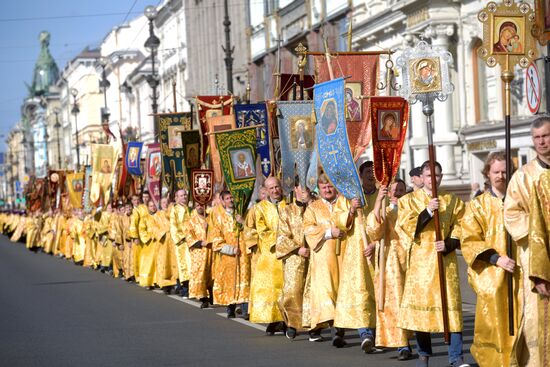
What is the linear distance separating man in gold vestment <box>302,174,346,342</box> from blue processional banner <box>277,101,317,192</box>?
8.54 feet

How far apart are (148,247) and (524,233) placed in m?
15.5

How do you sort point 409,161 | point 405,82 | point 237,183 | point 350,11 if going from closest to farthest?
point 405,82
point 237,183
point 409,161
point 350,11

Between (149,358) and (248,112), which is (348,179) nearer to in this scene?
(149,358)

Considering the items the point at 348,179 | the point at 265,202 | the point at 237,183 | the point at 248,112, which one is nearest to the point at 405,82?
the point at 348,179

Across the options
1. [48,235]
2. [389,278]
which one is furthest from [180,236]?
[48,235]

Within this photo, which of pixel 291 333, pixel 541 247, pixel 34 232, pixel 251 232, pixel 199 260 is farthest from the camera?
pixel 34 232

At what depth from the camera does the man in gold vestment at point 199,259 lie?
18.3m

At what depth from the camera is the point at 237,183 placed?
16734mm

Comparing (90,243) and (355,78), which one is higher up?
(355,78)

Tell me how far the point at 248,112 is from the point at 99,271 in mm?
11998

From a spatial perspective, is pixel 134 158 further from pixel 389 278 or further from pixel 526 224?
pixel 526 224

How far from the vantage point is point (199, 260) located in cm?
1852

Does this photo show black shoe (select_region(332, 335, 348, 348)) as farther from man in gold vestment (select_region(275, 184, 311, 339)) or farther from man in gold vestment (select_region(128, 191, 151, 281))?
man in gold vestment (select_region(128, 191, 151, 281))

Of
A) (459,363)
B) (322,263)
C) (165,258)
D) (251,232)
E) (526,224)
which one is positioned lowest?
(459,363)
